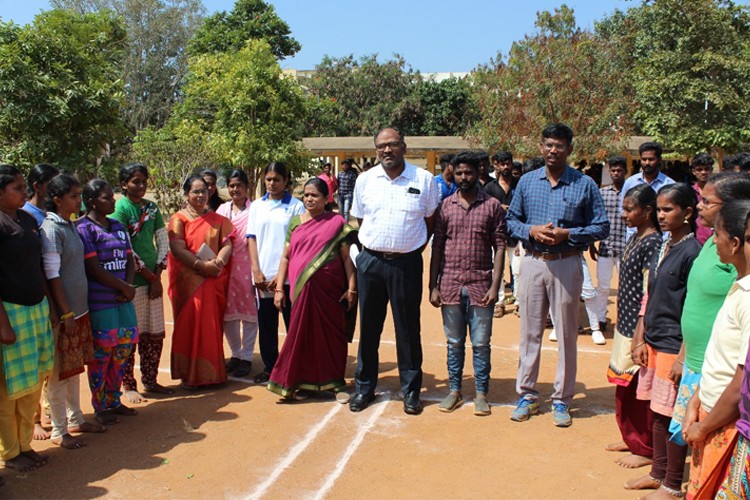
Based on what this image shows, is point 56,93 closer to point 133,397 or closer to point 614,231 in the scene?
point 133,397

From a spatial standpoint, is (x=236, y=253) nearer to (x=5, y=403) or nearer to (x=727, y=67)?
(x=5, y=403)

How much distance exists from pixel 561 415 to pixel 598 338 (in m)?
2.40

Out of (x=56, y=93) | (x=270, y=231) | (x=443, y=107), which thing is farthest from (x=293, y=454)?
(x=443, y=107)

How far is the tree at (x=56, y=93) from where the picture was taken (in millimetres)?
10375

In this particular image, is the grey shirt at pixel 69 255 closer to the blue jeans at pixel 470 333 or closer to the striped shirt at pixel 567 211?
the blue jeans at pixel 470 333

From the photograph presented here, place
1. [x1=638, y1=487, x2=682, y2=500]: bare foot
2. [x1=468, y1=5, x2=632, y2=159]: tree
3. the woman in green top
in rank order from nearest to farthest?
the woman in green top, [x1=638, y1=487, x2=682, y2=500]: bare foot, [x1=468, y1=5, x2=632, y2=159]: tree

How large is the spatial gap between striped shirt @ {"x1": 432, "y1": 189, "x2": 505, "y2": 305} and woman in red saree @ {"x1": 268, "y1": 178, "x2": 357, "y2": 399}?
2.73 ft

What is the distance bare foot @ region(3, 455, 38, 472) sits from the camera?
13.6 ft

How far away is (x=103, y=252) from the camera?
4.86m

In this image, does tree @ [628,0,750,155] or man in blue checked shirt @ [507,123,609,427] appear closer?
man in blue checked shirt @ [507,123,609,427]

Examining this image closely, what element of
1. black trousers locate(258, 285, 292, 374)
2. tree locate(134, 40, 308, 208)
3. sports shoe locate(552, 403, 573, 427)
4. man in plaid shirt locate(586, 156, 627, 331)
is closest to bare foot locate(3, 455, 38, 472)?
black trousers locate(258, 285, 292, 374)

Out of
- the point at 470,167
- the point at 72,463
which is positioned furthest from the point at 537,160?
the point at 72,463

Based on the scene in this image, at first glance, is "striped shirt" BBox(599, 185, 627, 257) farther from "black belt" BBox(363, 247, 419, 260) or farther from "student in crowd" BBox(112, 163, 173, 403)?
"student in crowd" BBox(112, 163, 173, 403)

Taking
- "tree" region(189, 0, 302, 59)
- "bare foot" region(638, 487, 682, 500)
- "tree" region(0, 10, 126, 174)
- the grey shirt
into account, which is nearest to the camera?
"bare foot" region(638, 487, 682, 500)
